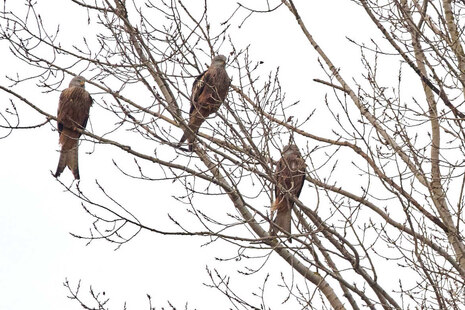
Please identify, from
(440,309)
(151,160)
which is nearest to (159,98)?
(151,160)

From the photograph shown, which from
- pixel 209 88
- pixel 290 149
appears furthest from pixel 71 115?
pixel 290 149

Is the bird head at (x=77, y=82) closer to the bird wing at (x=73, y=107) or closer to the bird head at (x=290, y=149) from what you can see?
the bird wing at (x=73, y=107)

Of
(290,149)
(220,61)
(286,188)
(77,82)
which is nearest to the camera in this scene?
(286,188)

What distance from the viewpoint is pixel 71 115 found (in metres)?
6.58

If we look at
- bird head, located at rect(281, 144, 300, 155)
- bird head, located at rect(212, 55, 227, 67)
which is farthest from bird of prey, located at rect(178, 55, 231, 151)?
bird head, located at rect(281, 144, 300, 155)

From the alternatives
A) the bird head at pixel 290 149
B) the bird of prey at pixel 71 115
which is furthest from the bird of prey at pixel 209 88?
the bird of prey at pixel 71 115

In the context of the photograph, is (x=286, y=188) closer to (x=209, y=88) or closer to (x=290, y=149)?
(x=290, y=149)

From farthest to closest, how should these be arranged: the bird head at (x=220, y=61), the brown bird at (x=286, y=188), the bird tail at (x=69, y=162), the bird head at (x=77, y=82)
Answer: the bird head at (x=77, y=82), the bird tail at (x=69, y=162), the bird head at (x=220, y=61), the brown bird at (x=286, y=188)

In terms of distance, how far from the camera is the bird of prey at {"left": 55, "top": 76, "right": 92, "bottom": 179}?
6.47 metres

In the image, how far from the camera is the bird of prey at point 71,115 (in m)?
6.47

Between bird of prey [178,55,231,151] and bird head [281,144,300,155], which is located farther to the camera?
bird of prey [178,55,231,151]

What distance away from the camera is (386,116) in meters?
5.12

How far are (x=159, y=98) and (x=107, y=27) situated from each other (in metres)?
0.97

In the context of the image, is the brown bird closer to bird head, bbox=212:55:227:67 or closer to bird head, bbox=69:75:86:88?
bird head, bbox=212:55:227:67
